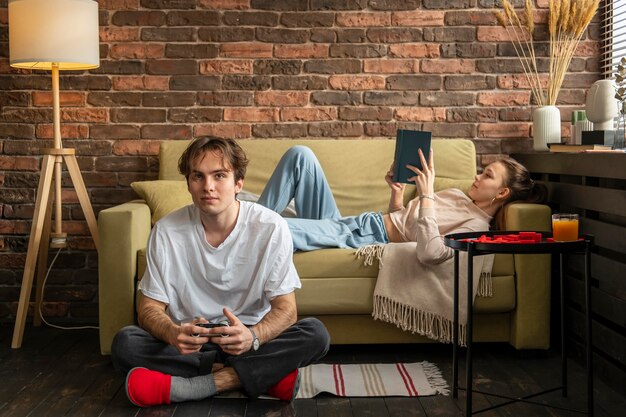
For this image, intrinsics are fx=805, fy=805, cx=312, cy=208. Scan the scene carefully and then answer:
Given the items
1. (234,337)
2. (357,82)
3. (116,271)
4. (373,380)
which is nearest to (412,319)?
(373,380)

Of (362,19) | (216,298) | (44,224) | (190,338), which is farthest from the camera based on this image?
(362,19)

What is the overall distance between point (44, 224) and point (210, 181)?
5.01 ft

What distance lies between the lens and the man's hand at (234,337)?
240 centimetres

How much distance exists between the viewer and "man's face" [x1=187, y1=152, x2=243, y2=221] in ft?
8.34

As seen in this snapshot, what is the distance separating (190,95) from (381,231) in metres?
1.27

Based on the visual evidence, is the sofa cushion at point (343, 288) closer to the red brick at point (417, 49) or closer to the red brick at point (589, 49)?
the red brick at point (417, 49)

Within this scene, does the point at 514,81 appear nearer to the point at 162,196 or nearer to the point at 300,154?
the point at 300,154

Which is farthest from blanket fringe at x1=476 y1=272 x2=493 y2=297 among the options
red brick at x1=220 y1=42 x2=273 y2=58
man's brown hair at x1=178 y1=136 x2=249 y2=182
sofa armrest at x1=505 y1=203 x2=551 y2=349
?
red brick at x1=220 y1=42 x2=273 y2=58

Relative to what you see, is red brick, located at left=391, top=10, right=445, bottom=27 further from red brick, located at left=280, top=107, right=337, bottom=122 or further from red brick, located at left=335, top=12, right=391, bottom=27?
red brick, located at left=280, top=107, right=337, bottom=122

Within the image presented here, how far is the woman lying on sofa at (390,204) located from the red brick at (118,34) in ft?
3.79

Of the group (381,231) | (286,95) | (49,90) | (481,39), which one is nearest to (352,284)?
(381,231)

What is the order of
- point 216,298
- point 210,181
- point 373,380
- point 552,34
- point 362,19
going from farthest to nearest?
point 362,19 < point 552,34 < point 373,380 < point 216,298 < point 210,181

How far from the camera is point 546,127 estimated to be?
3.80 meters

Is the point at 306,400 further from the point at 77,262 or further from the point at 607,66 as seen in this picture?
Answer: the point at 607,66
